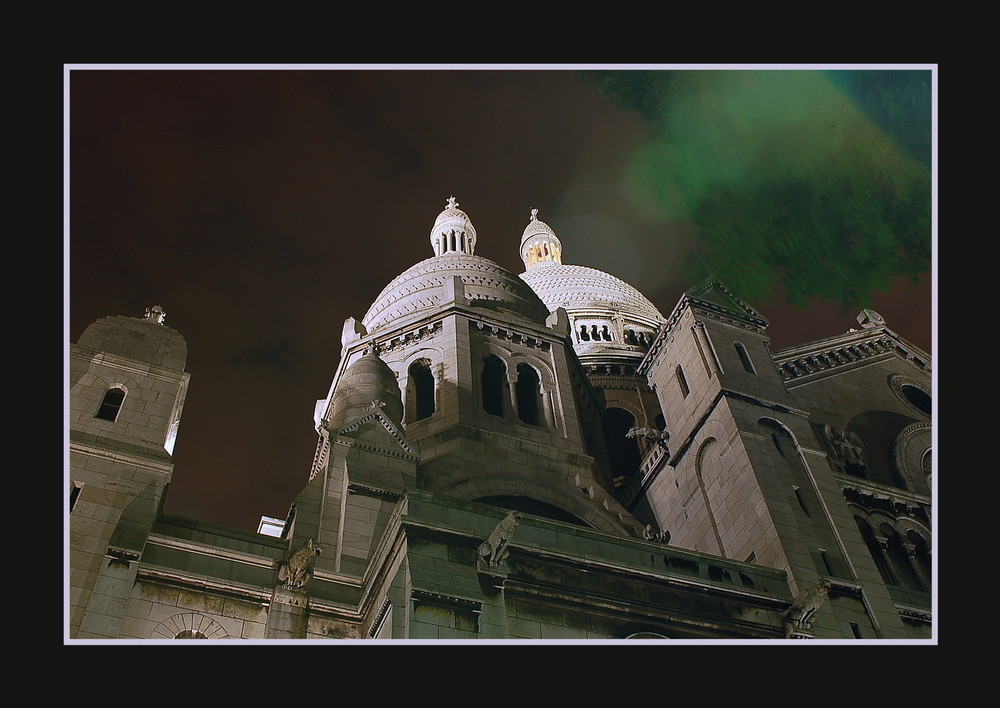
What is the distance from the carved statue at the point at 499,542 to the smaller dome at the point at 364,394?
31.2 feet

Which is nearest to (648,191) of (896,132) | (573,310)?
(896,132)

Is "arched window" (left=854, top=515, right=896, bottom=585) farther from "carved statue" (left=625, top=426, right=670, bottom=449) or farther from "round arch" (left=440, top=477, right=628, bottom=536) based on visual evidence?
"round arch" (left=440, top=477, right=628, bottom=536)

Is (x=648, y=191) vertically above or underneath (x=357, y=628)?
above

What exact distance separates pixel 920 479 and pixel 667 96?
59.3ft

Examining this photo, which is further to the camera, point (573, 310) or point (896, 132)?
point (573, 310)

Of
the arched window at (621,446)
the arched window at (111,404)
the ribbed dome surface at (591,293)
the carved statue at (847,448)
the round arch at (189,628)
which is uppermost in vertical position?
the ribbed dome surface at (591,293)

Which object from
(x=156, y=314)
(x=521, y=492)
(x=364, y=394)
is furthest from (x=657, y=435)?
(x=156, y=314)

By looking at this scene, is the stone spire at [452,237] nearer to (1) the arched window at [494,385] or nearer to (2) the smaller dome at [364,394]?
(1) the arched window at [494,385]

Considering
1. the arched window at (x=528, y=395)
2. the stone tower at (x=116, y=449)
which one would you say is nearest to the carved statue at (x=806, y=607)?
the arched window at (x=528, y=395)

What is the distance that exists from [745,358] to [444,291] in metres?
12.5

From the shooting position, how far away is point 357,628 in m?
23.1

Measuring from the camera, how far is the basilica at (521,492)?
22.0 meters

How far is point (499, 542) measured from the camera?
69.4 ft
